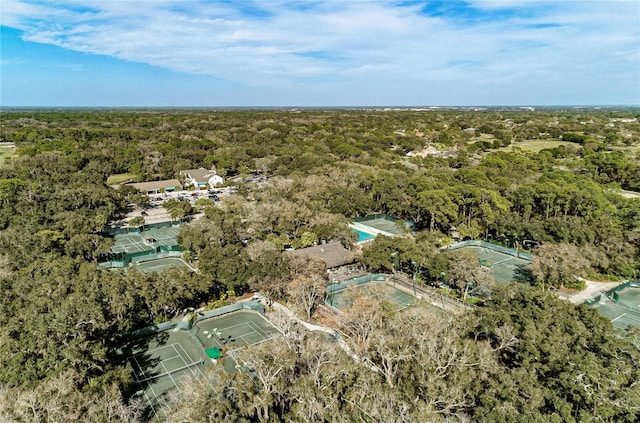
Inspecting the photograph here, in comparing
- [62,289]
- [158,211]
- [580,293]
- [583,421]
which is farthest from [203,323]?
[158,211]

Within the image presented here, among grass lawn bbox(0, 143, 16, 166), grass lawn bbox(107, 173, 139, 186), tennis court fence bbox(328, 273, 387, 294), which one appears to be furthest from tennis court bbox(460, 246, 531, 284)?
grass lawn bbox(0, 143, 16, 166)

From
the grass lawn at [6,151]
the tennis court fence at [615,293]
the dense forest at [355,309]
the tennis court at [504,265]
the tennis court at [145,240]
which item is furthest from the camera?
the grass lawn at [6,151]

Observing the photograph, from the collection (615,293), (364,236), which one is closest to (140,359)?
(364,236)

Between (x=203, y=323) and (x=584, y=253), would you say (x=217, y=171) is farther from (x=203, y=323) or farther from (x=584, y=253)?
(x=584, y=253)

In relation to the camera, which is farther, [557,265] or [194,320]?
[557,265]

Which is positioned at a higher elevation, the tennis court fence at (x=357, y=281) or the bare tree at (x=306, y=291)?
the bare tree at (x=306, y=291)

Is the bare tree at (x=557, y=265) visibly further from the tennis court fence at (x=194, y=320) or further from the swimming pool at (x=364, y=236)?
the tennis court fence at (x=194, y=320)

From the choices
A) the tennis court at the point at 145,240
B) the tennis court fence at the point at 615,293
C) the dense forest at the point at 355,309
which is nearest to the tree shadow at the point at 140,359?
the dense forest at the point at 355,309

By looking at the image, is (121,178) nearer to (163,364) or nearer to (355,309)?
(163,364)
